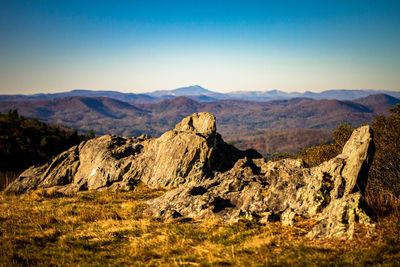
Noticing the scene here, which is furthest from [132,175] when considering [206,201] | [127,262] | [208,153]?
[127,262]

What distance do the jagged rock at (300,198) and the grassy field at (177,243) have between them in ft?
2.77

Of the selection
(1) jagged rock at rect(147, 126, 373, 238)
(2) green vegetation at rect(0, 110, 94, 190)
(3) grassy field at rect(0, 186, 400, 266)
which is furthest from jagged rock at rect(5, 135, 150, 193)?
(2) green vegetation at rect(0, 110, 94, 190)

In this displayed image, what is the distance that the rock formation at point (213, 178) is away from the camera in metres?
12.5

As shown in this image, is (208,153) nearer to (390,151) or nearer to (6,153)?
(390,151)

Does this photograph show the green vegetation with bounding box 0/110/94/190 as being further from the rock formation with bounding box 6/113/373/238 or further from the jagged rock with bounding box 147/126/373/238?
the jagged rock with bounding box 147/126/373/238

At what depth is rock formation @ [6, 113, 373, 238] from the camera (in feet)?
41.1

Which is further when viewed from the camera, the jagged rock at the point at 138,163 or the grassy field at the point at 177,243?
the jagged rock at the point at 138,163

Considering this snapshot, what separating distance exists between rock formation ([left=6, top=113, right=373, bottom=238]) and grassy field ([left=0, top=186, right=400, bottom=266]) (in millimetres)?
1075

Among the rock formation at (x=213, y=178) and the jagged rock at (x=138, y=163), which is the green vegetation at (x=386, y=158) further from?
the jagged rock at (x=138, y=163)

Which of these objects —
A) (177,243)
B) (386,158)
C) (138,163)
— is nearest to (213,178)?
(138,163)

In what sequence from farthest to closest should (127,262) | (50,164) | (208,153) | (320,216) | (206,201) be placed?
(50,164), (208,153), (206,201), (320,216), (127,262)

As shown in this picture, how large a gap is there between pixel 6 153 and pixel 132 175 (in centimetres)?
8456

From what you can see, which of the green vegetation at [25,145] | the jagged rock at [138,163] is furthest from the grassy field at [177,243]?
the green vegetation at [25,145]

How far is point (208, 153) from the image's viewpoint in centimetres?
2772
